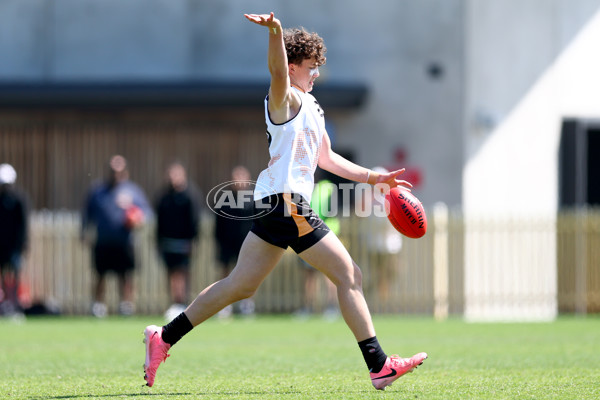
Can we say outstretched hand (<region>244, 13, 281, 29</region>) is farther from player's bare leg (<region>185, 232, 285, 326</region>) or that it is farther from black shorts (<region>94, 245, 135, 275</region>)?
black shorts (<region>94, 245, 135, 275</region>)

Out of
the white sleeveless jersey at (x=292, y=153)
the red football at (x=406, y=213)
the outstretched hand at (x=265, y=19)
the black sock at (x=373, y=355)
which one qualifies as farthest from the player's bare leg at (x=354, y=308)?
the outstretched hand at (x=265, y=19)

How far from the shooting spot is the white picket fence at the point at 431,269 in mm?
16875

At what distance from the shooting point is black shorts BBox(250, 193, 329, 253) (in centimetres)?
614

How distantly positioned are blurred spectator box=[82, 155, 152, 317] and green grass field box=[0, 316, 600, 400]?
1647 mm

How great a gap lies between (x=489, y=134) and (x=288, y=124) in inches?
485

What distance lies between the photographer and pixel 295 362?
8609 mm

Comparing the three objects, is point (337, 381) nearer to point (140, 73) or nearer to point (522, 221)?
point (522, 221)

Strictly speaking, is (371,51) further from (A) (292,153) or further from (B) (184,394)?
(B) (184,394)

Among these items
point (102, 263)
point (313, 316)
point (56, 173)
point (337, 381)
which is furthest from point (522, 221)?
point (337, 381)

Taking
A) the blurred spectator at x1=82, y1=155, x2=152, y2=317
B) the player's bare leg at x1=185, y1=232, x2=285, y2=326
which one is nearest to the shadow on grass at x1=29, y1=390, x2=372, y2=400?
the player's bare leg at x1=185, y1=232, x2=285, y2=326

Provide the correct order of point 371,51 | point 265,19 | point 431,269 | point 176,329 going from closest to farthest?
point 265,19 → point 176,329 → point 431,269 → point 371,51

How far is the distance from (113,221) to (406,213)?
32.2 feet

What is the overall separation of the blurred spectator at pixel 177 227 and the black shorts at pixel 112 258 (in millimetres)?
502

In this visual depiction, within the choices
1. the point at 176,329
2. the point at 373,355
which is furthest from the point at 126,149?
the point at 373,355
